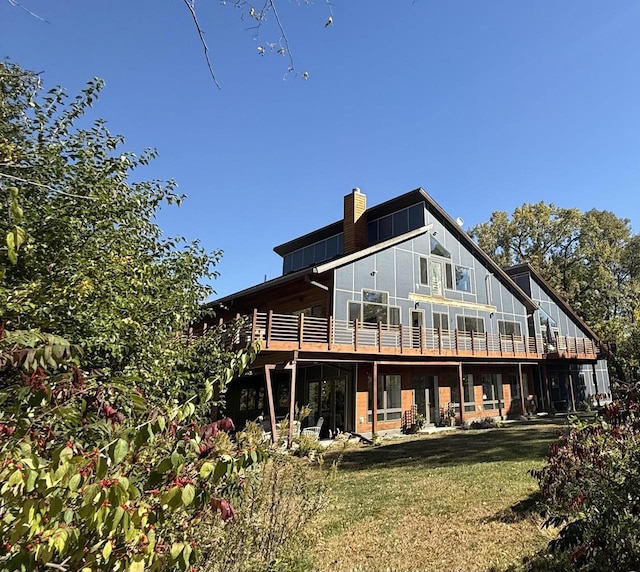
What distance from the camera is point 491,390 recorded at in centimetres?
2180

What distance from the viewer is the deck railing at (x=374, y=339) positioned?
45.7ft

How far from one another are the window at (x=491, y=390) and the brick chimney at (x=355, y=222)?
9.66 metres

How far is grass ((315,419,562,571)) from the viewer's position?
4867mm

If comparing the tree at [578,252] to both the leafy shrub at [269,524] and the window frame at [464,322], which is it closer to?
the window frame at [464,322]

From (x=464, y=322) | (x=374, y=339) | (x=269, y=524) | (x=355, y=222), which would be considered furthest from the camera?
(x=355, y=222)

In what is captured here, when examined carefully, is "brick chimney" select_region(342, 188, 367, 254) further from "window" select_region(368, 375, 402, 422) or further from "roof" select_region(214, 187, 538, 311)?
"window" select_region(368, 375, 402, 422)

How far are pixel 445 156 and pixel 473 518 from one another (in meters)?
12.8

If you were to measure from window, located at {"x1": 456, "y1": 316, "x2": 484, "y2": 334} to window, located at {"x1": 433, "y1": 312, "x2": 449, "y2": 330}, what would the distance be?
904mm

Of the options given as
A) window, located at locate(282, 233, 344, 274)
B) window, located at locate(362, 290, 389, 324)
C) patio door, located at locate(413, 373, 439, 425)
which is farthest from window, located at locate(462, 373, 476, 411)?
window, located at locate(282, 233, 344, 274)

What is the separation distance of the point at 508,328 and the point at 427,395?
754 centimetres

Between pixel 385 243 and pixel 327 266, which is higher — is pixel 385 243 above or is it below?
above

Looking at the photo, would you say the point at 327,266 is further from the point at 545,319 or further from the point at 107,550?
the point at 545,319

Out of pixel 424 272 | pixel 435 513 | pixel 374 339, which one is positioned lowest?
pixel 435 513

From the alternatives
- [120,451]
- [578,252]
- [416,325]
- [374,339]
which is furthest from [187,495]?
A: [578,252]
